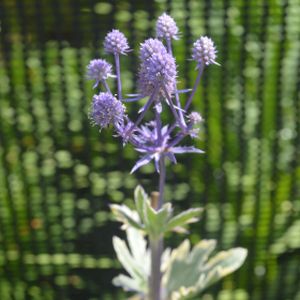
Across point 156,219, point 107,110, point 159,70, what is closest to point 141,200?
point 156,219

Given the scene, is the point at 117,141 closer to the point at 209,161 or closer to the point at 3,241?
the point at 209,161

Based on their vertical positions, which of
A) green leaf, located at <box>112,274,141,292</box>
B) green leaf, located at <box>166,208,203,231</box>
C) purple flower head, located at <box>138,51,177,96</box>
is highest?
purple flower head, located at <box>138,51,177,96</box>

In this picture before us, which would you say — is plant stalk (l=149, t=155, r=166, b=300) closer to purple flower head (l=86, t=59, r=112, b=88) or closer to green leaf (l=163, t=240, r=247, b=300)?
green leaf (l=163, t=240, r=247, b=300)

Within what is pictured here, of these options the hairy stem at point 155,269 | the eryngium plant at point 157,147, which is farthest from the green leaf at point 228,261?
the hairy stem at point 155,269

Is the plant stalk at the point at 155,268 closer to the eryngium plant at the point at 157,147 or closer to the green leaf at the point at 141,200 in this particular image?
the eryngium plant at the point at 157,147

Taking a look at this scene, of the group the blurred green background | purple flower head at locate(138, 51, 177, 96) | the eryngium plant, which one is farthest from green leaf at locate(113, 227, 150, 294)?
purple flower head at locate(138, 51, 177, 96)

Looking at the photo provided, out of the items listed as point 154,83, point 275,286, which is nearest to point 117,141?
point 275,286

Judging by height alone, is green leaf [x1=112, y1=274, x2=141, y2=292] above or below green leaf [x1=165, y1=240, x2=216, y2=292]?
below

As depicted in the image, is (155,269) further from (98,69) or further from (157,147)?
(98,69)
